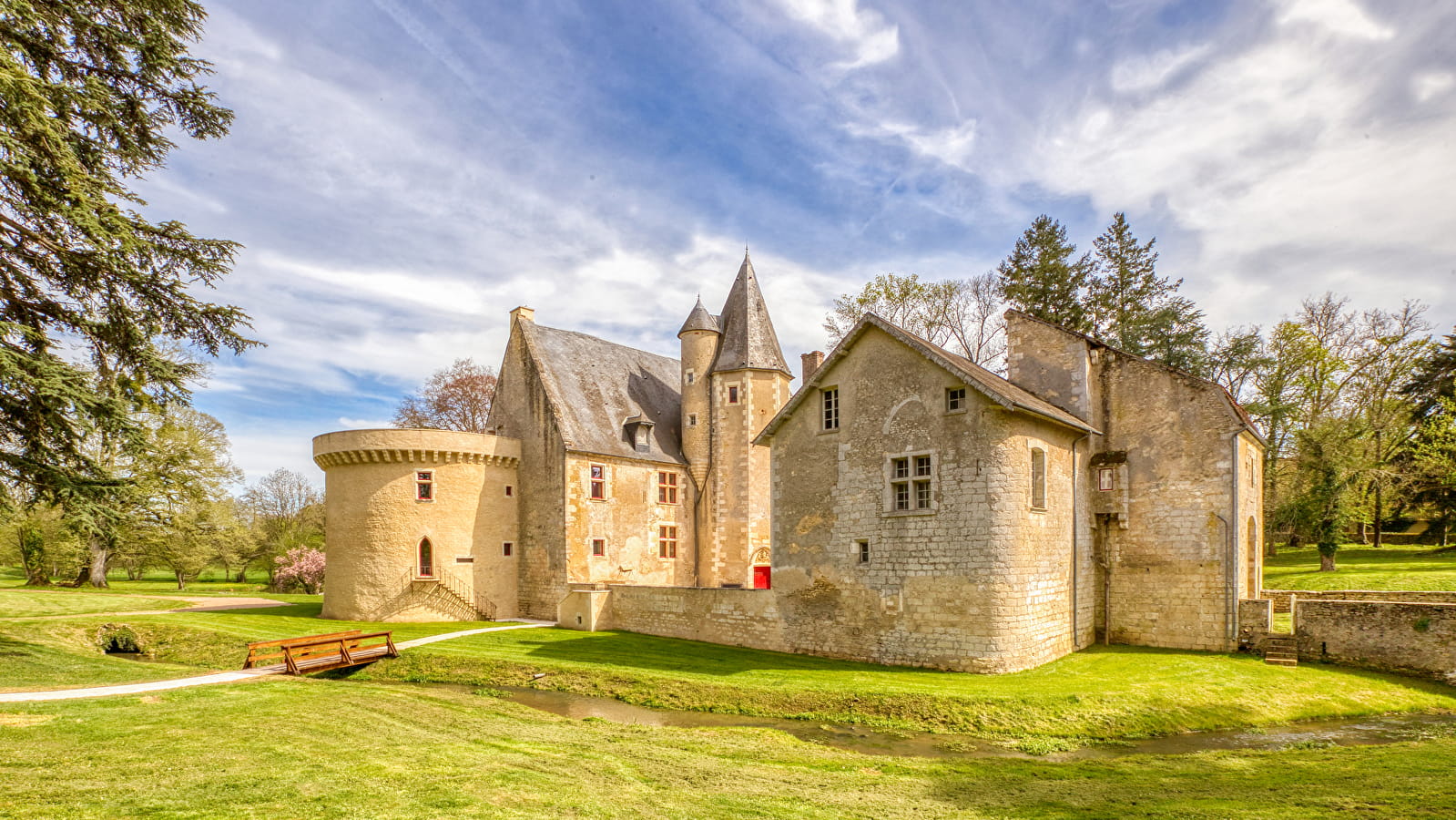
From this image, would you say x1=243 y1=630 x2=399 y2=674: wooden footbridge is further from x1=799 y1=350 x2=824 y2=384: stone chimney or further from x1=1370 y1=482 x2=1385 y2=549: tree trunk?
x1=1370 y1=482 x2=1385 y2=549: tree trunk

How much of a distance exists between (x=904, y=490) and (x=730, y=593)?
5856 millimetres

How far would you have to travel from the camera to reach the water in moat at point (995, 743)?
1256cm

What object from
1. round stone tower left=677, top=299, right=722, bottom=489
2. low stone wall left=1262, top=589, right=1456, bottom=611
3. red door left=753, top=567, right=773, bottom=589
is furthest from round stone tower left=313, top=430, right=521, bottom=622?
low stone wall left=1262, top=589, right=1456, bottom=611

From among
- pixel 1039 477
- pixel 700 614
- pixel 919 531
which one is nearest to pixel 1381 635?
pixel 1039 477

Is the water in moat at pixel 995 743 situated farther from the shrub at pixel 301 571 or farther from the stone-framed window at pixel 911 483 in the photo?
the shrub at pixel 301 571

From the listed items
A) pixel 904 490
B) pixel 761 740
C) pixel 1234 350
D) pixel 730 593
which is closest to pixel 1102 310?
pixel 1234 350

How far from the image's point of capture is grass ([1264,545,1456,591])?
25359 mm

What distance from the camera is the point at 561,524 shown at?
1054 inches

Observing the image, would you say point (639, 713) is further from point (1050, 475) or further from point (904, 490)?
point (1050, 475)

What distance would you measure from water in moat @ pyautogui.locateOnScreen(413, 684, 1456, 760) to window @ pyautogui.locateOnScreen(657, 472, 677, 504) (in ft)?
47.4

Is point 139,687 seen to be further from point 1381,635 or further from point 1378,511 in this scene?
Answer: point 1378,511

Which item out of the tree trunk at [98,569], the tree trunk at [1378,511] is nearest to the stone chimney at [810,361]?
the tree trunk at [1378,511]

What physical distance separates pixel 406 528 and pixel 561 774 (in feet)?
62.4

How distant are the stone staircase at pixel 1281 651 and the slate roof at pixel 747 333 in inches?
697
